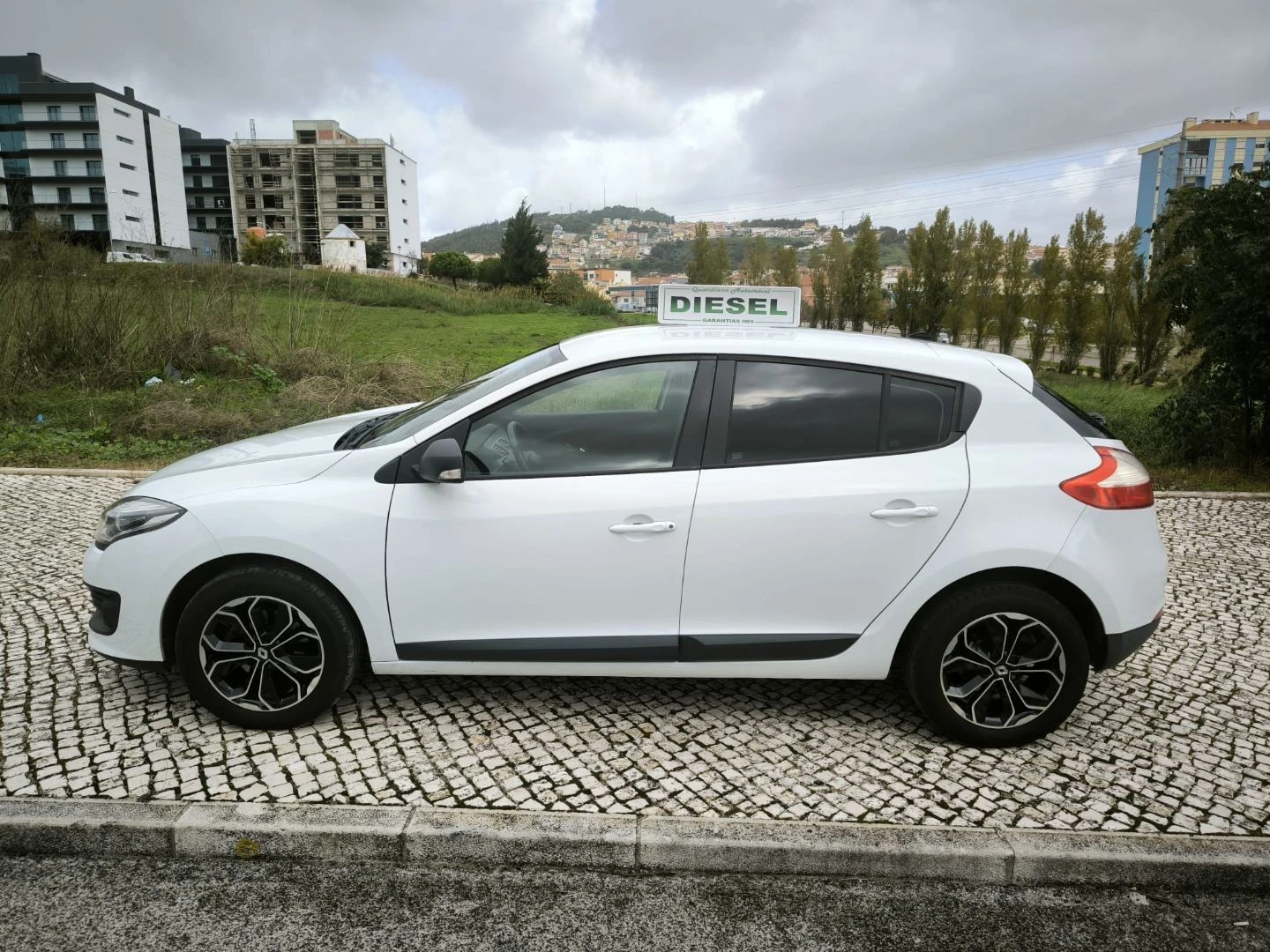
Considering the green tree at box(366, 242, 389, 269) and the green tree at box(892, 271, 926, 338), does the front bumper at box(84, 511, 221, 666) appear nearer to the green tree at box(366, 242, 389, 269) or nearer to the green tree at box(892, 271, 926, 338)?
the green tree at box(892, 271, 926, 338)

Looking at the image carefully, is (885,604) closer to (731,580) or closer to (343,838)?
(731,580)

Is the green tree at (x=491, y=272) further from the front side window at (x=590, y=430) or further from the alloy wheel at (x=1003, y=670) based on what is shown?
the alloy wheel at (x=1003, y=670)

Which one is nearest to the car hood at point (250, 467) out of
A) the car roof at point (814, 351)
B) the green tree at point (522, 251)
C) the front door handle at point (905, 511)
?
the car roof at point (814, 351)

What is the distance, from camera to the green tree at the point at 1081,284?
1642 inches

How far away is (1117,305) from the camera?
40531mm

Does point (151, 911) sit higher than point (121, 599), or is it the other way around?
point (121, 599)

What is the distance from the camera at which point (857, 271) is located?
59625mm

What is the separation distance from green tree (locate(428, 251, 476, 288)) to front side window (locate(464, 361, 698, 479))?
273 ft

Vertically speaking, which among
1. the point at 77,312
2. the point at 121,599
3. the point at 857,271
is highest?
the point at 857,271

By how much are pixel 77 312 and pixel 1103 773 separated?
13.7m

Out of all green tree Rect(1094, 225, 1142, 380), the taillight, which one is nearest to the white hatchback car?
the taillight

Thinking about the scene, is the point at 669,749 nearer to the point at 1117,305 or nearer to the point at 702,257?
the point at 1117,305

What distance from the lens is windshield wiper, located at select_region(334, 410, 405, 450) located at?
399 centimetres

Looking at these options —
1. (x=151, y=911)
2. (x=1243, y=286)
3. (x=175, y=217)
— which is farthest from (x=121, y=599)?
(x=175, y=217)
